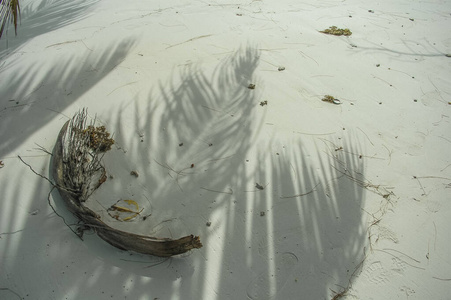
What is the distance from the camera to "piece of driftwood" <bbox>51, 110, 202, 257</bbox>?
175cm

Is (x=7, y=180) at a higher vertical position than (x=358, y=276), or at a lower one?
higher

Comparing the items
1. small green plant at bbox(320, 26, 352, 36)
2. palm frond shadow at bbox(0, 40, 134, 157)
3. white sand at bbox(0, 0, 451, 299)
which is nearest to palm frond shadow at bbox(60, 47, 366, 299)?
white sand at bbox(0, 0, 451, 299)

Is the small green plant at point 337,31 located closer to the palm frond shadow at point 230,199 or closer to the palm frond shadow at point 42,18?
the palm frond shadow at point 230,199

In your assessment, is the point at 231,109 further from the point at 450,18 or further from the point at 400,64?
the point at 450,18

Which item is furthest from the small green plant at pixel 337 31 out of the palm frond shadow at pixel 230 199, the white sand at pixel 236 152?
the palm frond shadow at pixel 230 199

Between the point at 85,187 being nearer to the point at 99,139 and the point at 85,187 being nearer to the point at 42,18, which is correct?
the point at 99,139

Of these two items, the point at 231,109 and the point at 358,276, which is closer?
the point at 358,276

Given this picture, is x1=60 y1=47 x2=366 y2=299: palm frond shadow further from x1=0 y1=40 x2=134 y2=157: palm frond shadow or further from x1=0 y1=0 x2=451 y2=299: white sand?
x1=0 y1=40 x2=134 y2=157: palm frond shadow

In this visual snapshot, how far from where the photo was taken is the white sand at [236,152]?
1752 millimetres

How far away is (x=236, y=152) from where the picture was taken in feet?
7.91

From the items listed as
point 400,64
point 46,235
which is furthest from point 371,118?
point 46,235

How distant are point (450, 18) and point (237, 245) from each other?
4729 millimetres

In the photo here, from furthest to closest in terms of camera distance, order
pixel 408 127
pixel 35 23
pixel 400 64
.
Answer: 1. pixel 35 23
2. pixel 400 64
3. pixel 408 127

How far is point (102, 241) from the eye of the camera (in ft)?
6.06
